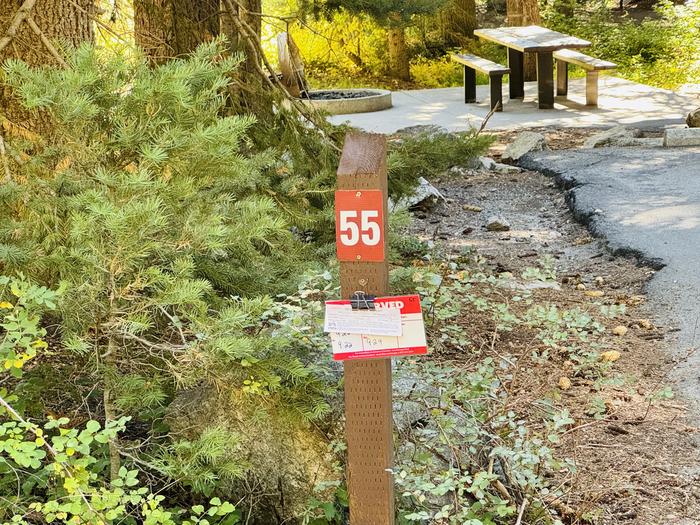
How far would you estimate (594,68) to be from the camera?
487 inches

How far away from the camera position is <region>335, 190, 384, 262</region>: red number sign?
2.74m

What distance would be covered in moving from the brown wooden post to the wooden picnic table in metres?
10.5

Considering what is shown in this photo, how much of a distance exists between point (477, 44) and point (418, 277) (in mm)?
16497

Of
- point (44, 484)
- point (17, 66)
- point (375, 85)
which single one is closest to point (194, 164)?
point (17, 66)

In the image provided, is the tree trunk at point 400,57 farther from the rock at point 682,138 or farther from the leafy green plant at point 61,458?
the leafy green plant at point 61,458

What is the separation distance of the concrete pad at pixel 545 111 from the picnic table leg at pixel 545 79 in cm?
15

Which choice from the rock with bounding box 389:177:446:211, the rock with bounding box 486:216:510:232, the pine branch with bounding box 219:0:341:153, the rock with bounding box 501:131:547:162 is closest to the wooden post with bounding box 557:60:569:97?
the rock with bounding box 501:131:547:162

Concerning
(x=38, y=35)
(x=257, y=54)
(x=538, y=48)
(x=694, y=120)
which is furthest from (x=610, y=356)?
(x=538, y=48)

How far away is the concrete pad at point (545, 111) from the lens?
1184cm

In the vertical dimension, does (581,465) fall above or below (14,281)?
below

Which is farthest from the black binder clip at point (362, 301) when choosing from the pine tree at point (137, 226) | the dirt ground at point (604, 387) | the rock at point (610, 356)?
the rock at point (610, 356)

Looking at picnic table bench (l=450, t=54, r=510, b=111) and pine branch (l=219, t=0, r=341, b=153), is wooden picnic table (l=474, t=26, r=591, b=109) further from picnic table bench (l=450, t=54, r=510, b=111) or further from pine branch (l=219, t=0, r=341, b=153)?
pine branch (l=219, t=0, r=341, b=153)

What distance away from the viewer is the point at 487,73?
13.1m

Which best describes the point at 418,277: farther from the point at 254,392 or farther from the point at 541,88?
the point at 541,88
